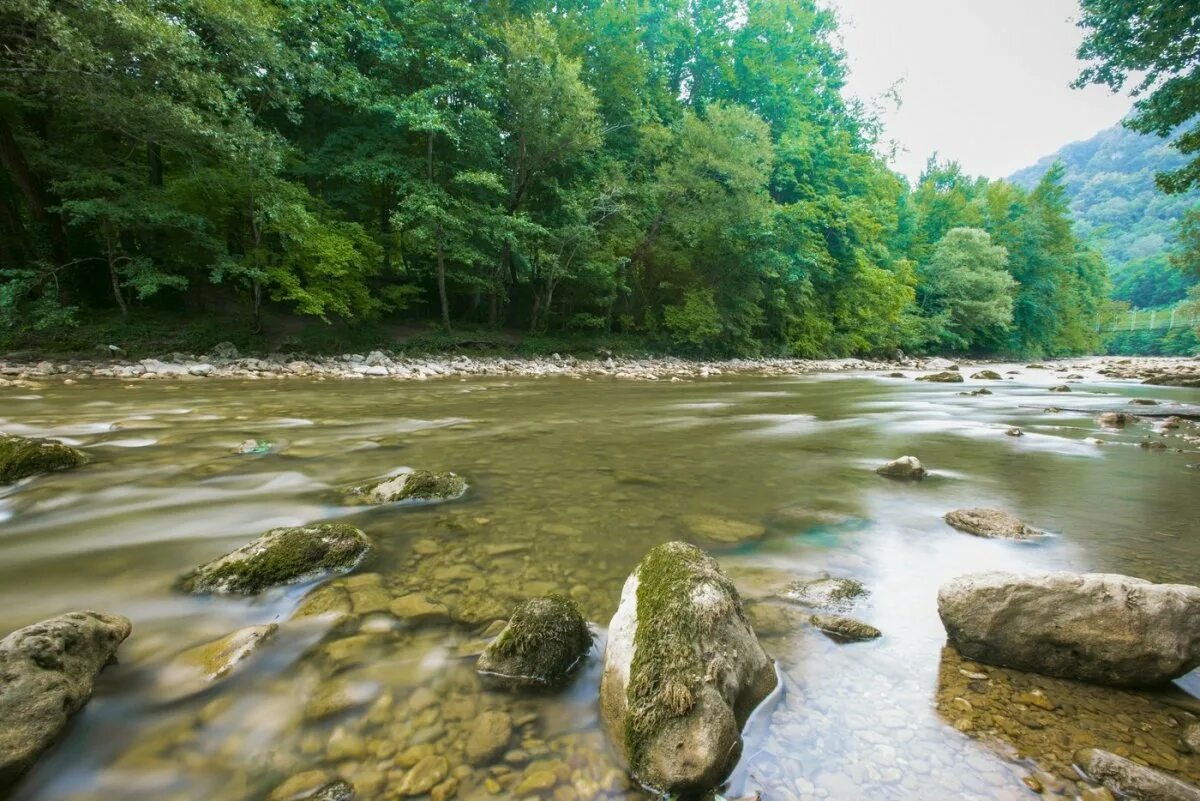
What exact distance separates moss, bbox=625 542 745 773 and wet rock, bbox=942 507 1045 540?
8.04ft

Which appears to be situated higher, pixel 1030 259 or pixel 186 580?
pixel 1030 259

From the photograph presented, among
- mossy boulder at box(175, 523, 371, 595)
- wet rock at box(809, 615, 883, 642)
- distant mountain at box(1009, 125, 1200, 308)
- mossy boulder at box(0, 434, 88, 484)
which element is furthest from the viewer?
distant mountain at box(1009, 125, 1200, 308)

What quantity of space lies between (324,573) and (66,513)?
2239mm

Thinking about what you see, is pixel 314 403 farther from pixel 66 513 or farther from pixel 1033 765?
pixel 1033 765

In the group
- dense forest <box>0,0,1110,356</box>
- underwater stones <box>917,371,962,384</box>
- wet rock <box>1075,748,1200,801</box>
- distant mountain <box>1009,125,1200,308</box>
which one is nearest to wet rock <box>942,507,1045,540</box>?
wet rock <box>1075,748,1200,801</box>

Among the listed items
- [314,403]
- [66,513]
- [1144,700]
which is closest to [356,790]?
[1144,700]

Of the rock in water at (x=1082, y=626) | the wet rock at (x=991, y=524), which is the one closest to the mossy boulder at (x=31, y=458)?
the rock in water at (x=1082, y=626)

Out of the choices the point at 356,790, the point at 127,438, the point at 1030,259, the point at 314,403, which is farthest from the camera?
the point at 1030,259

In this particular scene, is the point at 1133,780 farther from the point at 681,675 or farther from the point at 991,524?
the point at 991,524

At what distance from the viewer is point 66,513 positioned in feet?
10.9

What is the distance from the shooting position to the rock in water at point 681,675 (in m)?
1.43

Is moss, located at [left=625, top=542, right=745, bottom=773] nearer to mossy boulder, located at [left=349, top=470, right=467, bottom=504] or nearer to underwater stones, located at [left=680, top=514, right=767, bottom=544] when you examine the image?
underwater stones, located at [left=680, top=514, right=767, bottom=544]

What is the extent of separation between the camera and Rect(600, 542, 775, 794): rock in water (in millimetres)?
1429

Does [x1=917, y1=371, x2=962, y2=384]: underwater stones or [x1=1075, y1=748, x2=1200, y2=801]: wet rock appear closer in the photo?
[x1=1075, y1=748, x2=1200, y2=801]: wet rock
